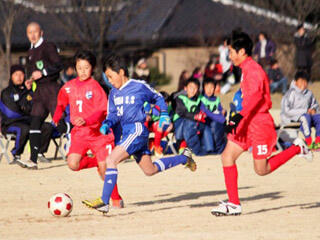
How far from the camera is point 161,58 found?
127 feet

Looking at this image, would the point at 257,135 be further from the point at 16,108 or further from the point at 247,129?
the point at 16,108

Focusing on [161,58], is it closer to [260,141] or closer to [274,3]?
[274,3]

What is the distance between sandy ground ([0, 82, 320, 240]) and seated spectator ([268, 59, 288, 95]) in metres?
14.4

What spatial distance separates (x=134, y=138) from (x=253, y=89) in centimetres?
135

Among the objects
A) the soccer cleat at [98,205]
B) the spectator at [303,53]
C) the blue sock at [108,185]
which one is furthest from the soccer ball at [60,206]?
the spectator at [303,53]

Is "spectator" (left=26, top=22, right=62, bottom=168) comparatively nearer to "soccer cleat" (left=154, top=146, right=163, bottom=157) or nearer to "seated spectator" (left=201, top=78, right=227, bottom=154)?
"soccer cleat" (left=154, top=146, right=163, bottom=157)

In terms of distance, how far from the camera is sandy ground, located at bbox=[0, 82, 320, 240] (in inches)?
331

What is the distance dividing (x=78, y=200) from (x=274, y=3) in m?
22.4

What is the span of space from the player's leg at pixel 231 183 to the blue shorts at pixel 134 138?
0.89 meters

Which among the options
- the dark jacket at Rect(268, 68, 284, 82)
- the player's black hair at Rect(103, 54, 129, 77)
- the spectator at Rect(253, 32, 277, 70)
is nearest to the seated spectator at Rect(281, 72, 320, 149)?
the player's black hair at Rect(103, 54, 129, 77)

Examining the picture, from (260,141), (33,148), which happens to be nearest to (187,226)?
(260,141)

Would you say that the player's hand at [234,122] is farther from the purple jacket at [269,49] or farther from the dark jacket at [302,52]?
the purple jacket at [269,49]

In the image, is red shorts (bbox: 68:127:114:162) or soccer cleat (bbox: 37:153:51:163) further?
soccer cleat (bbox: 37:153:51:163)

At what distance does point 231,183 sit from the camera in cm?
931
